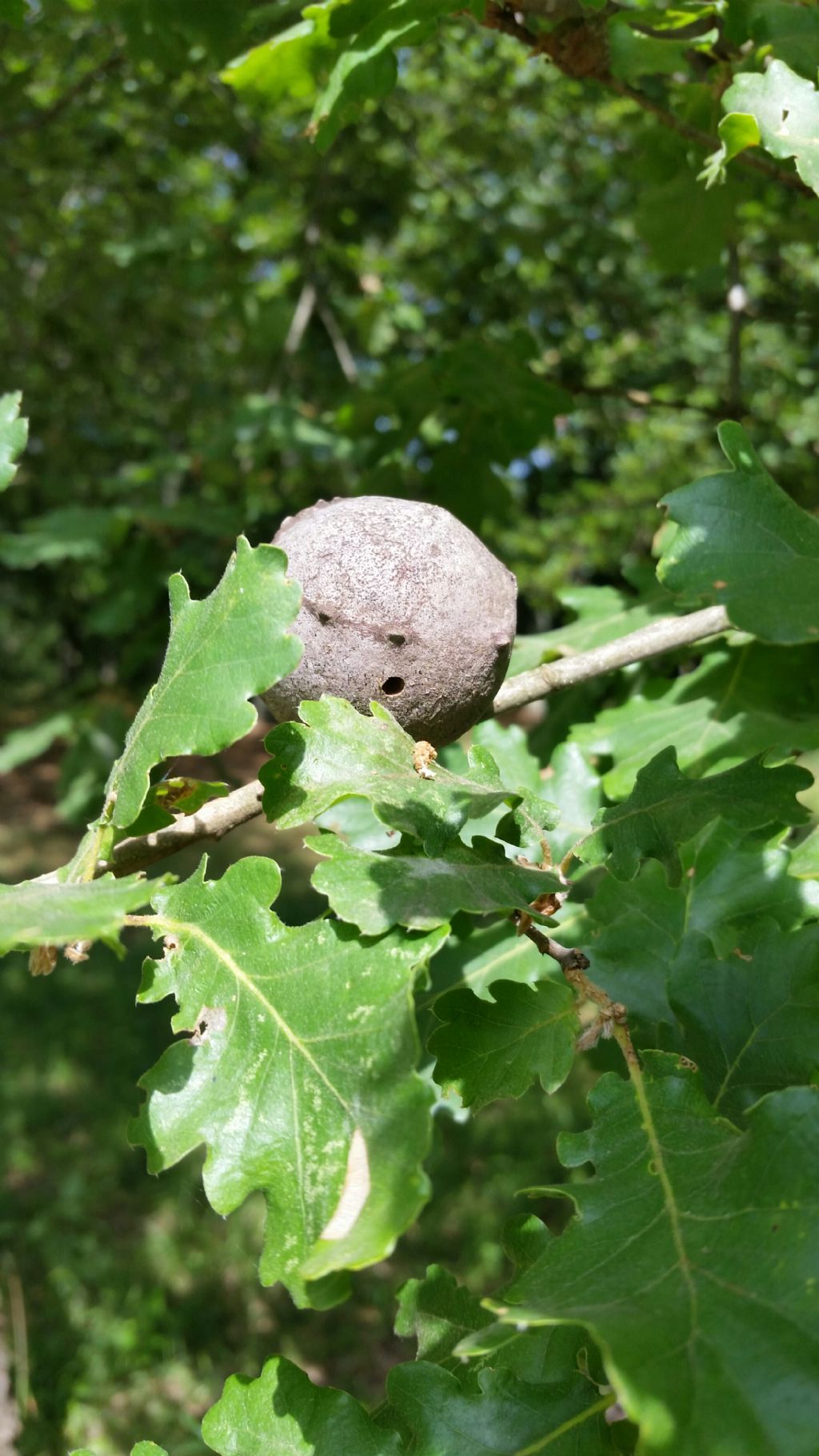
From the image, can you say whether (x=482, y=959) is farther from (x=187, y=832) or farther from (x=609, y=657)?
(x=187, y=832)

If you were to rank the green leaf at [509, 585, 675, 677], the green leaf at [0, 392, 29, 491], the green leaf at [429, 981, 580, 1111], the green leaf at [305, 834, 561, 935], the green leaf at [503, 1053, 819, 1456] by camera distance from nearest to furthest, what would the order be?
the green leaf at [503, 1053, 819, 1456], the green leaf at [305, 834, 561, 935], the green leaf at [429, 981, 580, 1111], the green leaf at [0, 392, 29, 491], the green leaf at [509, 585, 675, 677]

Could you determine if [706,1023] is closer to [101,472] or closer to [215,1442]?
[215,1442]

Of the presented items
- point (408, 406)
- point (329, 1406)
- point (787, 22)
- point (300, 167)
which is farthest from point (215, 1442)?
point (300, 167)

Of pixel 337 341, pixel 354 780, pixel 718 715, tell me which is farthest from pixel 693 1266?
pixel 337 341

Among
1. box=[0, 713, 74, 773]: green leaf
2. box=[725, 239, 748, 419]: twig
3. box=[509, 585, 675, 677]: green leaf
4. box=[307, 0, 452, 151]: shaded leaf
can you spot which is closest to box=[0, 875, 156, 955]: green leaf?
box=[509, 585, 675, 677]: green leaf

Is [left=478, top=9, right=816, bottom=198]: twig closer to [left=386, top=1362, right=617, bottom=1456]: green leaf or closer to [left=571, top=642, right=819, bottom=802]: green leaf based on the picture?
[left=571, top=642, right=819, bottom=802]: green leaf

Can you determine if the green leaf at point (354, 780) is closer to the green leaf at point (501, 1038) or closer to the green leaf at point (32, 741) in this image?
the green leaf at point (501, 1038)

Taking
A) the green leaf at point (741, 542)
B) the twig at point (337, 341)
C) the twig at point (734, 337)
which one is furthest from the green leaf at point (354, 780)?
the twig at point (337, 341)
